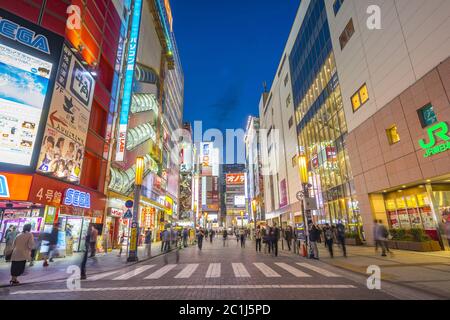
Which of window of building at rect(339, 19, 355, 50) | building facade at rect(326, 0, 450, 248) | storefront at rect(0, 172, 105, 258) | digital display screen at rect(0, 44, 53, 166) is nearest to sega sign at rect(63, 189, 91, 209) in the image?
storefront at rect(0, 172, 105, 258)

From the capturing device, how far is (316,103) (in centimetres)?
3109

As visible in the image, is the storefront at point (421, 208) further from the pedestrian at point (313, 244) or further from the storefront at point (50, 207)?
the storefront at point (50, 207)

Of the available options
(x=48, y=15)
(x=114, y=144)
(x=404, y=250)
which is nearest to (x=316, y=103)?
(x=404, y=250)

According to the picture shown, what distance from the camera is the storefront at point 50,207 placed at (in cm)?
1190

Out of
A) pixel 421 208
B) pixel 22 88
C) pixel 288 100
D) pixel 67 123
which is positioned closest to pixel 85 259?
pixel 67 123

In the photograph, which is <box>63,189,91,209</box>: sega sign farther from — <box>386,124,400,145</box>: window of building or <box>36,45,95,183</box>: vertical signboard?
<box>386,124,400,145</box>: window of building

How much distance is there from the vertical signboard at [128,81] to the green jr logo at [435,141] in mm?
22927

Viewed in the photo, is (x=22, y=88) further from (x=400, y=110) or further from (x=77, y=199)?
(x=400, y=110)

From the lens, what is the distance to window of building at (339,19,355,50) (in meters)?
22.7

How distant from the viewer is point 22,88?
41.5 feet

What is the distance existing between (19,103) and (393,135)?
78.3ft

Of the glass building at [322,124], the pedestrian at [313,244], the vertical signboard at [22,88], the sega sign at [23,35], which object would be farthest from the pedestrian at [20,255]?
the glass building at [322,124]
